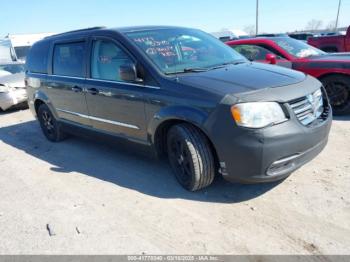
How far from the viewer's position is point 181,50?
3.95 metres

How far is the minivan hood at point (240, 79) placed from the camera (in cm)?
307

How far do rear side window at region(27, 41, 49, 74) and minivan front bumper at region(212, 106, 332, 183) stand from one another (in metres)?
3.79

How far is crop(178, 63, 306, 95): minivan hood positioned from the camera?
10.1ft

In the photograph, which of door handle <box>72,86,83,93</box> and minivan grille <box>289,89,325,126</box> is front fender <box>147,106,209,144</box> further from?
door handle <box>72,86,83,93</box>

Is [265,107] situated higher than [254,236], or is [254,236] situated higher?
[265,107]

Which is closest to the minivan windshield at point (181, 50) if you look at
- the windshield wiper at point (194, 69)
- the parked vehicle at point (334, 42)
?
the windshield wiper at point (194, 69)

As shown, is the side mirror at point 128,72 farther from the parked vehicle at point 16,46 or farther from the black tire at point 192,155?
the parked vehicle at point 16,46

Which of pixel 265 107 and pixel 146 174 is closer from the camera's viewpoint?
pixel 265 107

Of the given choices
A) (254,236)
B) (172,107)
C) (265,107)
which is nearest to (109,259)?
(254,236)

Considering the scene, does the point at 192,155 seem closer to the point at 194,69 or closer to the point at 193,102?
the point at 193,102

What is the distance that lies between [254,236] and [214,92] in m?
1.29

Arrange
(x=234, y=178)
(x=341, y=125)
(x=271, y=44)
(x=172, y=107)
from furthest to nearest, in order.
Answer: (x=271, y=44) → (x=341, y=125) → (x=172, y=107) → (x=234, y=178)

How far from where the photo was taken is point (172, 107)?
3314 mm

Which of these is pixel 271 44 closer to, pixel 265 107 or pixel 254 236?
pixel 265 107
